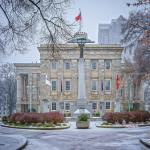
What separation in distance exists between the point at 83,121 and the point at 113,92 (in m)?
41.1

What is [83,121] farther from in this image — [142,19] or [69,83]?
[69,83]

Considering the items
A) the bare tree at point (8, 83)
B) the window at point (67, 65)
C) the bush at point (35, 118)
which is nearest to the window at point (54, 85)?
the window at point (67, 65)

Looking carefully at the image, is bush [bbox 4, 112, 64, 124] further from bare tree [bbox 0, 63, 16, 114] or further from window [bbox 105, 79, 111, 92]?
bare tree [bbox 0, 63, 16, 114]

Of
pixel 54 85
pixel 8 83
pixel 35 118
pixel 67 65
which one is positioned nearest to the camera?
pixel 35 118

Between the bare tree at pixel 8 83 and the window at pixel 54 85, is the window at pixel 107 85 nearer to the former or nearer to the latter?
the window at pixel 54 85

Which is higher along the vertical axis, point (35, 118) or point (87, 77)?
point (87, 77)

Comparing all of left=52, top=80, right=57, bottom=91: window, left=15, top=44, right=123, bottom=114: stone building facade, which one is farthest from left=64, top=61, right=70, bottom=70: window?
left=52, top=80, right=57, bottom=91: window

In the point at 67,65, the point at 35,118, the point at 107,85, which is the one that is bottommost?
the point at 35,118

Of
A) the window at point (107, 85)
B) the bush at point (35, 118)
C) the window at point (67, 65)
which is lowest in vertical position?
the bush at point (35, 118)

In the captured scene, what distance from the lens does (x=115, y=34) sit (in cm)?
11369

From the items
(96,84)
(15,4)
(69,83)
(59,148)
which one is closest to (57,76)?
(69,83)

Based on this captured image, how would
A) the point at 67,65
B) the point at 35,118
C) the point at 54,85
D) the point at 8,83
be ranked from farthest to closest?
the point at 8,83 → the point at 67,65 → the point at 54,85 → the point at 35,118

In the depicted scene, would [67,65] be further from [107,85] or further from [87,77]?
[107,85]

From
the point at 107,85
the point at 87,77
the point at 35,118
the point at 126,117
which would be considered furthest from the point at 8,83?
the point at 126,117
